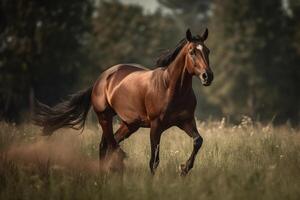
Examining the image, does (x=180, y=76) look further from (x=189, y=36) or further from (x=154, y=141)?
(x=154, y=141)

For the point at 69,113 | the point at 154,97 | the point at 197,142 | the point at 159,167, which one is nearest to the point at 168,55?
the point at 154,97

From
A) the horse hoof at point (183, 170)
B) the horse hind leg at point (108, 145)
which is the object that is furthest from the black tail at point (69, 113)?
the horse hoof at point (183, 170)

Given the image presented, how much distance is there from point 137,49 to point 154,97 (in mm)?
45885

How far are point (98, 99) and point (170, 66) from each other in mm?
2455

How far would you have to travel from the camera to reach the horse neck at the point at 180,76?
9.60 metres

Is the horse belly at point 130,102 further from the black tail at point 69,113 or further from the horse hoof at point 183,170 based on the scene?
the horse hoof at point 183,170

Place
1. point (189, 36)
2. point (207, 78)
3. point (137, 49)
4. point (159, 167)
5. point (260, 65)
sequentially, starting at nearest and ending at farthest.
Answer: point (207, 78), point (189, 36), point (159, 167), point (260, 65), point (137, 49)

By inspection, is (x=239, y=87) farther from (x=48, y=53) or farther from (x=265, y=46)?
(x=48, y=53)

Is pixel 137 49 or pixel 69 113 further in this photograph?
pixel 137 49

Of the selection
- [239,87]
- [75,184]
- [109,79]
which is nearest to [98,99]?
[109,79]

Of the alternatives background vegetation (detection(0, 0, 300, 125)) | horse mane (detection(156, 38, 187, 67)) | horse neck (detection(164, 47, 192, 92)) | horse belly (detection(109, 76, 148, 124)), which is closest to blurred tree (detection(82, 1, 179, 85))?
background vegetation (detection(0, 0, 300, 125))

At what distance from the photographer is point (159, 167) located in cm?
972

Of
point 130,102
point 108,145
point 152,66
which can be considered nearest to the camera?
point 130,102

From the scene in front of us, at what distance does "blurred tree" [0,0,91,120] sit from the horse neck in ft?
103
